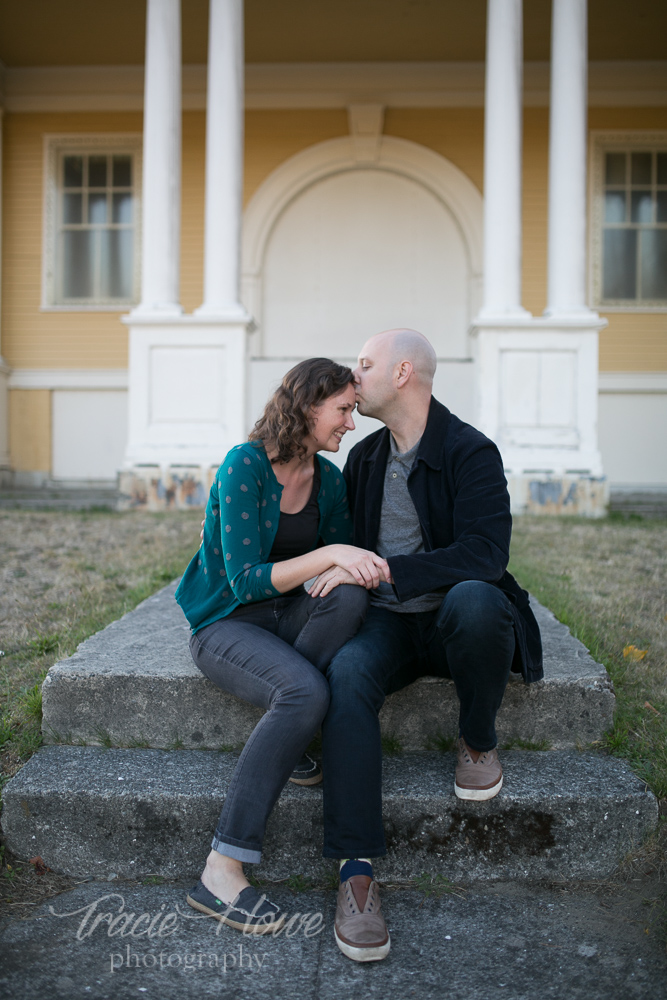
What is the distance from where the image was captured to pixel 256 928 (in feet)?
5.51

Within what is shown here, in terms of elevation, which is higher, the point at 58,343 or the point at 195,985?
the point at 58,343

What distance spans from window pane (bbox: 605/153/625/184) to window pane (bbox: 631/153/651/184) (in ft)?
0.45

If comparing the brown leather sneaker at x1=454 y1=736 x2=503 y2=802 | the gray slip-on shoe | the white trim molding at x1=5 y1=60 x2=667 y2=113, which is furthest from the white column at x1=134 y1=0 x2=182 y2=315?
the gray slip-on shoe

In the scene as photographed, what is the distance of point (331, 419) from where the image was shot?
2.16 m

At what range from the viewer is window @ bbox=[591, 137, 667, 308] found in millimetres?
9789

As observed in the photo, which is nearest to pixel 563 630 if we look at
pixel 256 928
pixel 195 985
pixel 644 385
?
pixel 256 928

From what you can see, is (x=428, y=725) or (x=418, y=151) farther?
(x=418, y=151)

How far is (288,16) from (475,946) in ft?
31.2

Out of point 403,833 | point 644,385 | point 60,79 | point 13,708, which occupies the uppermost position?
point 60,79

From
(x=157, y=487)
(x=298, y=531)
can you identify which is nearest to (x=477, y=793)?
(x=298, y=531)

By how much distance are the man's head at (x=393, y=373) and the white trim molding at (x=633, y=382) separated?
26.2 feet

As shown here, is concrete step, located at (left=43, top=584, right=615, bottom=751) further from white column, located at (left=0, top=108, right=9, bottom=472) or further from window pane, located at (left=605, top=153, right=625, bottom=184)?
window pane, located at (left=605, top=153, right=625, bottom=184)

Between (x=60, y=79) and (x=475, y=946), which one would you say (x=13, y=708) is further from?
(x=60, y=79)

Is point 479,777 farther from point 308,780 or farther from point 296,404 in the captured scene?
point 296,404
